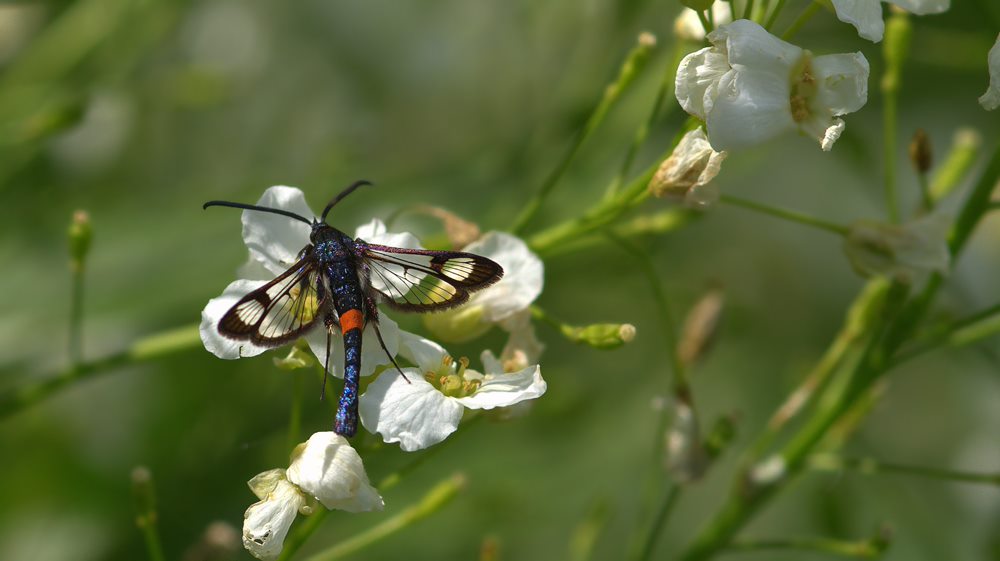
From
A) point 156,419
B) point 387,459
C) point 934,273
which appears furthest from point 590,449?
point 934,273

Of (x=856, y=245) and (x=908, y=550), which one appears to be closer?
(x=856, y=245)

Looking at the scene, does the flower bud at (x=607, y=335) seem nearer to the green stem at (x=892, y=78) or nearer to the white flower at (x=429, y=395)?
the white flower at (x=429, y=395)

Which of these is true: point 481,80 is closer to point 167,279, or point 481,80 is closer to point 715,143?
point 167,279

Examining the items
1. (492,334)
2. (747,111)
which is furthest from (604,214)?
(492,334)

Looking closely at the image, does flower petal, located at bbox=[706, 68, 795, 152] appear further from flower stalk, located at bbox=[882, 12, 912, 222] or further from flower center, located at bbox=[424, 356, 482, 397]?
flower stalk, located at bbox=[882, 12, 912, 222]

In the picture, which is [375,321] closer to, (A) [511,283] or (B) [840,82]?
(A) [511,283]
